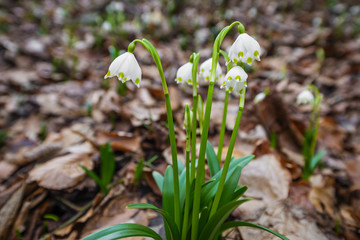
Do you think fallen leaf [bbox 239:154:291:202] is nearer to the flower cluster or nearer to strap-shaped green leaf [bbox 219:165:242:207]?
strap-shaped green leaf [bbox 219:165:242:207]

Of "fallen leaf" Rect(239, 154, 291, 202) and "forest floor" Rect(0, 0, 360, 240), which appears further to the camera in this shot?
"fallen leaf" Rect(239, 154, 291, 202)

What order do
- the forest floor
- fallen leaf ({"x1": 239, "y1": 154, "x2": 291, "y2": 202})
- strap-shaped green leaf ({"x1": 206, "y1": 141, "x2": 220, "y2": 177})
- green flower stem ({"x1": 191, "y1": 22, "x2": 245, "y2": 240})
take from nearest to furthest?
green flower stem ({"x1": 191, "y1": 22, "x2": 245, "y2": 240}) → strap-shaped green leaf ({"x1": 206, "y1": 141, "x2": 220, "y2": 177}) → the forest floor → fallen leaf ({"x1": 239, "y1": 154, "x2": 291, "y2": 202})

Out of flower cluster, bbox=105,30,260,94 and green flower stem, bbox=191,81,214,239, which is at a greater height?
flower cluster, bbox=105,30,260,94

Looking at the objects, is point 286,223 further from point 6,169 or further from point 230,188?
point 6,169

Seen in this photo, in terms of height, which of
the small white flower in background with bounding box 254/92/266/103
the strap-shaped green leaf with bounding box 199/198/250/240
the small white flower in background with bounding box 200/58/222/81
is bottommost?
the strap-shaped green leaf with bounding box 199/198/250/240

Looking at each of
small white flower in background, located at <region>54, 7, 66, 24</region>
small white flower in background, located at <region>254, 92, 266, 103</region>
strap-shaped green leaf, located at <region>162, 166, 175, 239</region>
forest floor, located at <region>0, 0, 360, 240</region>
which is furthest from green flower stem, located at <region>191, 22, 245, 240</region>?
small white flower in background, located at <region>54, 7, 66, 24</region>

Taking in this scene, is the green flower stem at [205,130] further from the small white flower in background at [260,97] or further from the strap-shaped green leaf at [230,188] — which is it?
the small white flower in background at [260,97]

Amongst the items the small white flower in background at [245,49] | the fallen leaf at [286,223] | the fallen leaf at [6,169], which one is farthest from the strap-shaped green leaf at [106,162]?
the small white flower in background at [245,49]

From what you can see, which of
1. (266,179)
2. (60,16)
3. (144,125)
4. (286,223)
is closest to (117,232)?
(286,223)
